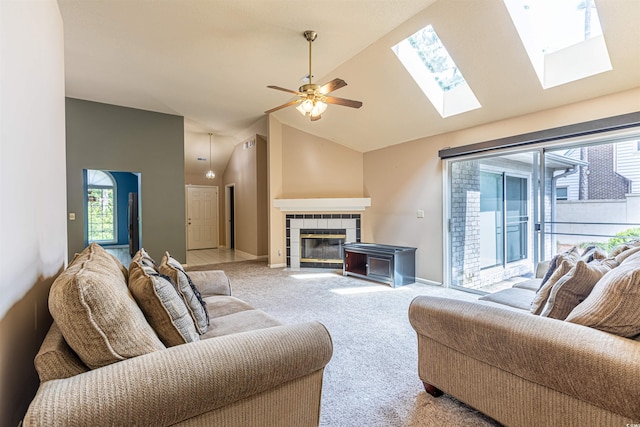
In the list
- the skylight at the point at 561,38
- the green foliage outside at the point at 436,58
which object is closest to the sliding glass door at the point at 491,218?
the skylight at the point at 561,38

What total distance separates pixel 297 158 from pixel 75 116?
396 centimetres

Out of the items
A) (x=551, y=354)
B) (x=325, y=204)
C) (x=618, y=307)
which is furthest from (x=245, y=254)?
(x=618, y=307)

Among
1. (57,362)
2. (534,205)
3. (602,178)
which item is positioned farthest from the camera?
(534,205)

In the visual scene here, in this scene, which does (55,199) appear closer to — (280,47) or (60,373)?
(60,373)

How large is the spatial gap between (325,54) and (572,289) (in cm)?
343

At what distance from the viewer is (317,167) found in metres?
6.18

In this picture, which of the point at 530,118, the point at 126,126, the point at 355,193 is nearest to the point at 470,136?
the point at 530,118

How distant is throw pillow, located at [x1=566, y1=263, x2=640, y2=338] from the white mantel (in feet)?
14.5

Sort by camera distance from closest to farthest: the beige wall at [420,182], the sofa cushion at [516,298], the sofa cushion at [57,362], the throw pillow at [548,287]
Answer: the sofa cushion at [57,362] < the throw pillow at [548,287] < the sofa cushion at [516,298] < the beige wall at [420,182]

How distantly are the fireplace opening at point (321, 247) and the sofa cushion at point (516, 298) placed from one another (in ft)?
11.8

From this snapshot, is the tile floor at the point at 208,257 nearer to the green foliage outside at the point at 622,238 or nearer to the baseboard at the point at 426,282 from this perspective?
the baseboard at the point at 426,282

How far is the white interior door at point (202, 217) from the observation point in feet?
30.1

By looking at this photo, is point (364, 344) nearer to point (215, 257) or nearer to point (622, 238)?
point (622, 238)

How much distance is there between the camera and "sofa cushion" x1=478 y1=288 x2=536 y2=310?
7.14ft
